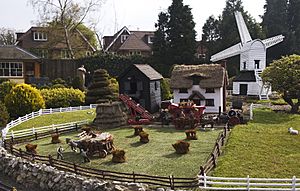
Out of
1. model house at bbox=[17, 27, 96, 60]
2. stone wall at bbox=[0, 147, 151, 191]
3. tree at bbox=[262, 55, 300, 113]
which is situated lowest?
stone wall at bbox=[0, 147, 151, 191]

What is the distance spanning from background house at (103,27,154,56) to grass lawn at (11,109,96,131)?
2801cm

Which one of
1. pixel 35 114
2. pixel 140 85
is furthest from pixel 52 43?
pixel 140 85

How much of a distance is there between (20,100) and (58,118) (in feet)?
12.6

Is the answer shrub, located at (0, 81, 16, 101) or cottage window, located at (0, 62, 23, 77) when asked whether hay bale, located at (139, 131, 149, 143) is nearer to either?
shrub, located at (0, 81, 16, 101)

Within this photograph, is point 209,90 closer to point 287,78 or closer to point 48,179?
point 287,78

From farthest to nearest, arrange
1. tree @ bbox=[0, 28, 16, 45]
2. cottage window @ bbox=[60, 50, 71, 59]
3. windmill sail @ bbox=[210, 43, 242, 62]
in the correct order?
tree @ bbox=[0, 28, 16, 45], cottage window @ bbox=[60, 50, 71, 59], windmill sail @ bbox=[210, 43, 242, 62]

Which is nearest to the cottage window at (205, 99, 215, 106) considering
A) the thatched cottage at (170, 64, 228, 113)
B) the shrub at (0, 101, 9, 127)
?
the thatched cottage at (170, 64, 228, 113)

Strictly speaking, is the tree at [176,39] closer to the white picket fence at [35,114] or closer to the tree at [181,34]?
the tree at [181,34]

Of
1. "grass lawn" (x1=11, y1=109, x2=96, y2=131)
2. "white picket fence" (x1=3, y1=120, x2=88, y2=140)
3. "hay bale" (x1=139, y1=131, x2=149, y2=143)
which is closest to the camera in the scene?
"hay bale" (x1=139, y1=131, x2=149, y2=143)

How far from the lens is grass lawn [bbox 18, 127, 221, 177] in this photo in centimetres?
1672

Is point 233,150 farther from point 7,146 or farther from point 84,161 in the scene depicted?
point 7,146

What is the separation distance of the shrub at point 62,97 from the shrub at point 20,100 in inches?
150

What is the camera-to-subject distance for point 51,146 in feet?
72.6

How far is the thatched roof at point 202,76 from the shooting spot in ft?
97.5
